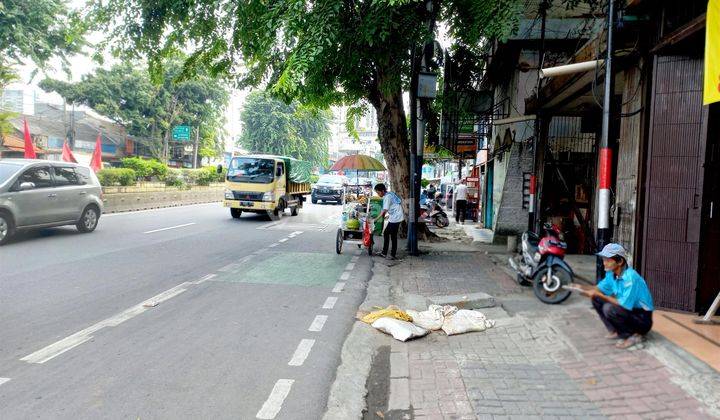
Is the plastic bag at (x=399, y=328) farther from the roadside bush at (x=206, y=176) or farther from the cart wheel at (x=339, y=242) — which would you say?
the roadside bush at (x=206, y=176)

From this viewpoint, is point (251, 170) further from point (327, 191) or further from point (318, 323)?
point (318, 323)

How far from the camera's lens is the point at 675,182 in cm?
602

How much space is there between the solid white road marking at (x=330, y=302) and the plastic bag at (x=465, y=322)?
160 cm

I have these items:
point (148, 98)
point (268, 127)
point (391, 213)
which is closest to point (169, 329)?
point (391, 213)

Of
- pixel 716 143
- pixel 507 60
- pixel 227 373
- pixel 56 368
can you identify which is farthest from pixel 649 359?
pixel 507 60

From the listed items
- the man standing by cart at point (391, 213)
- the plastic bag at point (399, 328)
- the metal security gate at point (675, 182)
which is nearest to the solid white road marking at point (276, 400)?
the plastic bag at point (399, 328)

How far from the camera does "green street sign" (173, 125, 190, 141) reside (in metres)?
37.9

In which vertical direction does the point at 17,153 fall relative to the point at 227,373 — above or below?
above

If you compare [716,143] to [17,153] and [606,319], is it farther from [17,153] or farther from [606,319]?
[17,153]

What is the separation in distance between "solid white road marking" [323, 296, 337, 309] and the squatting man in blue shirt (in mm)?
3253

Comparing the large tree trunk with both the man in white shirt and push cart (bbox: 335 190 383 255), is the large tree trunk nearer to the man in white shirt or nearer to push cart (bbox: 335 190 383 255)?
push cart (bbox: 335 190 383 255)

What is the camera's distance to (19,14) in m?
18.5

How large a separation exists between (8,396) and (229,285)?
4.03m

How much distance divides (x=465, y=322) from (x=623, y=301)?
1.76 metres
